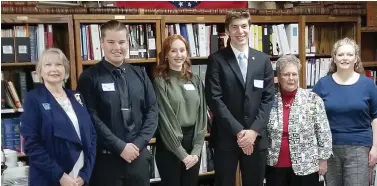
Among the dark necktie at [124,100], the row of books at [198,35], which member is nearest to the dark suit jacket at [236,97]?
the dark necktie at [124,100]

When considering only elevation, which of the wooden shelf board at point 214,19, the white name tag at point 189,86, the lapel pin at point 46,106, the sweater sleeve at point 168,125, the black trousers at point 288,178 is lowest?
the black trousers at point 288,178

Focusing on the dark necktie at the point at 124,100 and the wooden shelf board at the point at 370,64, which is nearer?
the dark necktie at the point at 124,100

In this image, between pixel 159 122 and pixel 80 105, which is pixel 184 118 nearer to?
pixel 159 122

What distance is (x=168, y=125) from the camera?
2.67 m

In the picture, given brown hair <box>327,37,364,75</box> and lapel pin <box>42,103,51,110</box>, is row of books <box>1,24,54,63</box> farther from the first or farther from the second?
brown hair <box>327,37,364,75</box>

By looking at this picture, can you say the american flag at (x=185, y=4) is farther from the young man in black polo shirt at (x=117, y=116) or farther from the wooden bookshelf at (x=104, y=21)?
the young man in black polo shirt at (x=117, y=116)

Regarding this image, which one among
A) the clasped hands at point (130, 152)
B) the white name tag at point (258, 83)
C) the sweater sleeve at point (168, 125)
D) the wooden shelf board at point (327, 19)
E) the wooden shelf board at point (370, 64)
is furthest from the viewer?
the wooden shelf board at point (370, 64)

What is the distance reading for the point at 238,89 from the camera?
8.95 feet

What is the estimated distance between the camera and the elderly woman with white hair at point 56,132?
226 centimetres

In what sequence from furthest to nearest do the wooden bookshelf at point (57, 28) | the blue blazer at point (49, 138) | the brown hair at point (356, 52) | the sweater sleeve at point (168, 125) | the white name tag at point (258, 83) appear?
the wooden bookshelf at point (57, 28) → the brown hair at point (356, 52) → the white name tag at point (258, 83) → the sweater sleeve at point (168, 125) → the blue blazer at point (49, 138)

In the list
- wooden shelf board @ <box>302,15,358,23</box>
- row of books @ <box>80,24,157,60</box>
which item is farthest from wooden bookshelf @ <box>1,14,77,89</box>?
wooden shelf board @ <box>302,15,358,23</box>

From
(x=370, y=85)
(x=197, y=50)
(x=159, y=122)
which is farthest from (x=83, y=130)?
(x=370, y=85)

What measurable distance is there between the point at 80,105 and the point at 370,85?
6.23 ft

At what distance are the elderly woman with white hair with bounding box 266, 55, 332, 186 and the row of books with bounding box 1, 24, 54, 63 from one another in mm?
1743
